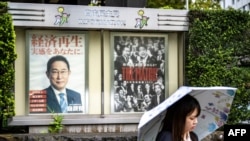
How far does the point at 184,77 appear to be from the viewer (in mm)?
9742

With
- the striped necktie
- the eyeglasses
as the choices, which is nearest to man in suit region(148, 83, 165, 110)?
the striped necktie

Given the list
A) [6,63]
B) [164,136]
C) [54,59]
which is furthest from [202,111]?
[54,59]

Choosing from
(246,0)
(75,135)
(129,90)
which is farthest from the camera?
(246,0)

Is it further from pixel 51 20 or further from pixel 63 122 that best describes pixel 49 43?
pixel 63 122

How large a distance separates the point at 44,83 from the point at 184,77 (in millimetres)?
3136

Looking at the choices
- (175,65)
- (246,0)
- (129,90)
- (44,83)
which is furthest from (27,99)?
(246,0)

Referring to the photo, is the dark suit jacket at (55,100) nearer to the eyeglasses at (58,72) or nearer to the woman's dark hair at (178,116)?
the eyeglasses at (58,72)

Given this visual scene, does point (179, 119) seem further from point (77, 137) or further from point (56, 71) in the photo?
point (56, 71)

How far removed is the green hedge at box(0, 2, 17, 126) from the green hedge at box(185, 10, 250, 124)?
3.84m

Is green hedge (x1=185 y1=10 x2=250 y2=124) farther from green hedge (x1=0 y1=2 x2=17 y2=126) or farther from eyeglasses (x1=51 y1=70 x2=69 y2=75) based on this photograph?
green hedge (x1=0 y1=2 x2=17 y2=126)

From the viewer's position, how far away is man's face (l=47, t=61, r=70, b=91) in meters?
9.02

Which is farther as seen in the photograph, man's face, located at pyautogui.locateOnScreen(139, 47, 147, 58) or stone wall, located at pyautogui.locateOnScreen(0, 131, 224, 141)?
man's face, located at pyautogui.locateOnScreen(139, 47, 147, 58)

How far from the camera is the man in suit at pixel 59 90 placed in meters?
9.02

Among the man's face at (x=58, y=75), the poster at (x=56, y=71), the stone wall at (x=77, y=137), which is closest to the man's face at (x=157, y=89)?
the stone wall at (x=77, y=137)
